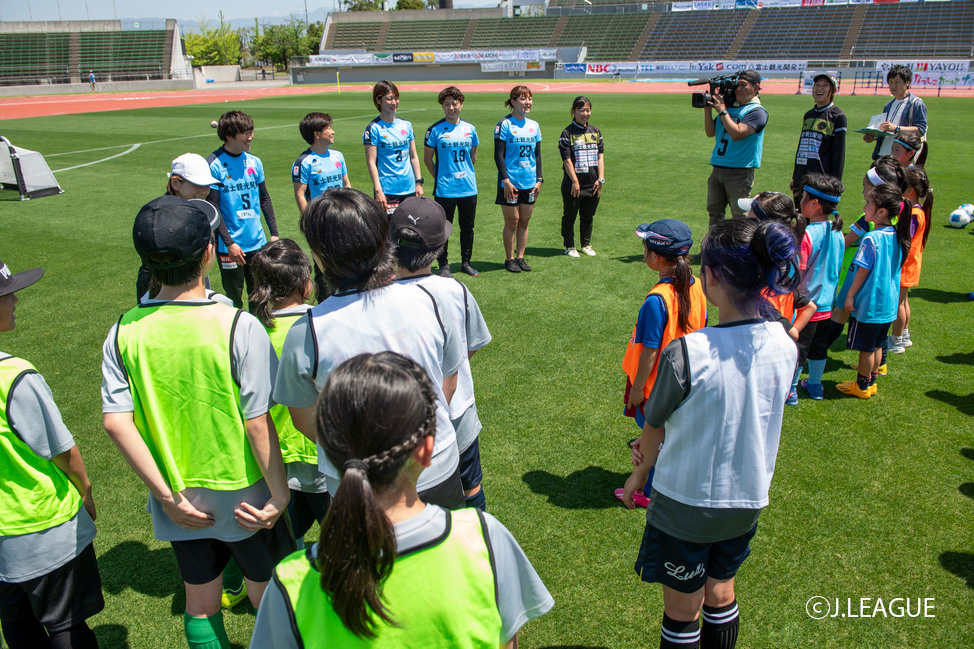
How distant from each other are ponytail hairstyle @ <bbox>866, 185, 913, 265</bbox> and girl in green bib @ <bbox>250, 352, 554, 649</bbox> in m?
4.62

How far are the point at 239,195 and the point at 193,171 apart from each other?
1427 mm

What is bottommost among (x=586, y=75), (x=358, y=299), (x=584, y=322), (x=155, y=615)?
(x=155, y=615)

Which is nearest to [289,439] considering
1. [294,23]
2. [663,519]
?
[663,519]

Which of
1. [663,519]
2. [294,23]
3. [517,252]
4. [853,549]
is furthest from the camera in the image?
[294,23]

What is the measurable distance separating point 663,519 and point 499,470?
2.08 metres

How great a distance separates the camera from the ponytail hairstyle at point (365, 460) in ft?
4.20

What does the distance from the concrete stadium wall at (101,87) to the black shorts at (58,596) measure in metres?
55.7

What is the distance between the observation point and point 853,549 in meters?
3.53

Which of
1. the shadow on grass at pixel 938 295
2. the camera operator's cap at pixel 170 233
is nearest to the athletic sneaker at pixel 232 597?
the camera operator's cap at pixel 170 233

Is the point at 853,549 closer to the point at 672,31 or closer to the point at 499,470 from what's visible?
the point at 499,470

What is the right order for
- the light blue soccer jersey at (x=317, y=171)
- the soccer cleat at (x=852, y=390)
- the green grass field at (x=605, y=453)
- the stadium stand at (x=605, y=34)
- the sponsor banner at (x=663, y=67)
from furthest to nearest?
the stadium stand at (x=605, y=34) < the sponsor banner at (x=663, y=67) < the light blue soccer jersey at (x=317, y=171) < the soccer cleat at (x=852, y=390) < the green grass field at (x=605, y=453)

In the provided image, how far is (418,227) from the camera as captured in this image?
9.24 ft

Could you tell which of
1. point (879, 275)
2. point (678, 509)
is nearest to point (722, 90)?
point (879, 275)

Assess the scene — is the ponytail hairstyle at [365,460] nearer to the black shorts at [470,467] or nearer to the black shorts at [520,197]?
the black shorts at [470,467]
